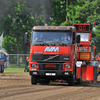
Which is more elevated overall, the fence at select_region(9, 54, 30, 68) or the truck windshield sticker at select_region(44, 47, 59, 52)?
the truck windshield sticker at select_region(44, 47, 59, 52)

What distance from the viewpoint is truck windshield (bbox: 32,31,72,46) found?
16.4 m

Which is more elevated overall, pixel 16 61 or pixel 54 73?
pixel 16 61

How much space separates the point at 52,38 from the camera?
16516 mm

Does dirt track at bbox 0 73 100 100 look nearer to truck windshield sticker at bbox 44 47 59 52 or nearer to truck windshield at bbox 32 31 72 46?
truck windshield sticker at bbox 44 47 59 52

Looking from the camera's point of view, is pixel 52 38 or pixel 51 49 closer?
pixel 51 49

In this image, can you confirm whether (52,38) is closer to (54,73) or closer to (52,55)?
(52,55)

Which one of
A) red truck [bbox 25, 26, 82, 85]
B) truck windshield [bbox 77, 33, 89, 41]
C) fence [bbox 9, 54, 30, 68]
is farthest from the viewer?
fence [bbox 9, 54, 30, 68]

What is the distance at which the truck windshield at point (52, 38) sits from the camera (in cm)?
1638

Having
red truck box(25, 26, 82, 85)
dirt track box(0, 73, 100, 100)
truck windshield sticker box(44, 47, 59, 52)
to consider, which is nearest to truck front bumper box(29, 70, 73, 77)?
red truck box(25, 26, 82, 85)

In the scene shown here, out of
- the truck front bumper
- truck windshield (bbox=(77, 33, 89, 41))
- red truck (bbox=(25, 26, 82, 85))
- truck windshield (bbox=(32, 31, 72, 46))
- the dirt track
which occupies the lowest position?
the dirt track

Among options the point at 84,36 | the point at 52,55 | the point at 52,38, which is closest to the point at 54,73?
the point at 52,55

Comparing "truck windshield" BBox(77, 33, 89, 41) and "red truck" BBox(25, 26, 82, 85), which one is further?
"truck windshield" BBox(77, 33, 89, 41)

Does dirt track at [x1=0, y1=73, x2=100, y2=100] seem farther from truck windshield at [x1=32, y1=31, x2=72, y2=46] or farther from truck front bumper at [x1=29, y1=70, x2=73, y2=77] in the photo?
truck windshield at [x1=32, y1=31, x2=72, y2=46]

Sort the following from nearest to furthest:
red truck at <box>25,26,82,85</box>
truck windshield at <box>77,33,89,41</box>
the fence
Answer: red truck at <box>25,26,82,85</box> < truck windshield at <box>77,33,89,41</box> < the fence
